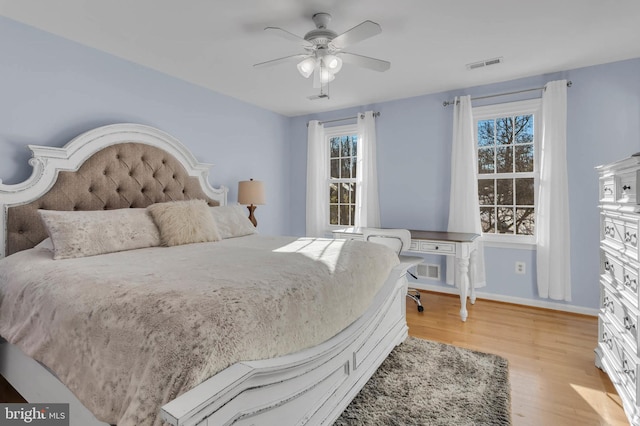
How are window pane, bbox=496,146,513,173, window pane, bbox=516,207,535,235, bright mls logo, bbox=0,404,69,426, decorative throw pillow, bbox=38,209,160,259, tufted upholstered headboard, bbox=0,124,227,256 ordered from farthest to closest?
window pane, bbox=496,146,513,173 < window pane, bbox=516,207,535,235 < tufted upholstered headboard, bbox=0,124,227,256 < decorative throw pillow, bbox=38,209,160,259 < bright mls logo, bbox=0,404,69,426

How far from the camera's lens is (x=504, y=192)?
3.59m

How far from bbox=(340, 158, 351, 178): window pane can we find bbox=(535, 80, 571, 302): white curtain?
2.21 m

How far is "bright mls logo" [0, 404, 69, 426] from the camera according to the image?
1.27 meters

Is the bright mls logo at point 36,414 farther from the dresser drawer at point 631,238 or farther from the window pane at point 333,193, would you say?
the window pane at point 333,193

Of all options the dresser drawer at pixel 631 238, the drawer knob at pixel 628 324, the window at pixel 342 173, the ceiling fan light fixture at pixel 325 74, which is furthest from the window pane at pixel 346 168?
the drawer knob at pixel 628 324

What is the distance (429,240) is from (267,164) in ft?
7.83

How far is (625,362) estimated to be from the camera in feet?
5.55

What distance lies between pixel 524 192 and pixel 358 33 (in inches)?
101

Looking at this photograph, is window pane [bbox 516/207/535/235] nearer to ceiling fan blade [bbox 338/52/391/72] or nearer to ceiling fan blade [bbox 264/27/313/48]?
ceiling fan blade [bbox 338/52/391/72]

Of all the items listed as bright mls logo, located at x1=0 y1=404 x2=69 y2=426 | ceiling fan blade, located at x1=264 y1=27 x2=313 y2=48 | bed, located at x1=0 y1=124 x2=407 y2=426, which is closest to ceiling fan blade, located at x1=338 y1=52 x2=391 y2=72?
ceiling fan blade, located at x1=264 y1=27 x2=313 y2=48

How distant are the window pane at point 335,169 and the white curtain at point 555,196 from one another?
7.79 ft

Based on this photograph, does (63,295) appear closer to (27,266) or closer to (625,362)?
(27,266)

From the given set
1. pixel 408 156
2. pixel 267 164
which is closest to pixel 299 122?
pixel 267 164

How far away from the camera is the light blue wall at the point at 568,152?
9.71 feet
